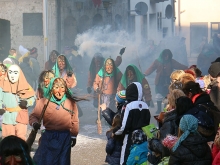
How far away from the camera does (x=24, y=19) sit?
1102 inches

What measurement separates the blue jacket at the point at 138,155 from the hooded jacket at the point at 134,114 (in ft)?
0.81

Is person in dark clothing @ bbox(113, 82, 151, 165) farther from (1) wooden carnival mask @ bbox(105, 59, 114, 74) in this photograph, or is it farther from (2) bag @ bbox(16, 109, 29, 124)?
(1) wooden carnival mask @ bbox(105, 59, 114, 74)

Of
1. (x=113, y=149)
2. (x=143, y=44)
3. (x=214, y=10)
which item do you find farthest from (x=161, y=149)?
(x=214, y=10)

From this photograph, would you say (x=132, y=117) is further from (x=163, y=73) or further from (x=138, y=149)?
(x=163, y=73)

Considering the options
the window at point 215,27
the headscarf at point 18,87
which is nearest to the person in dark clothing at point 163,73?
the headscarf at point 18,87

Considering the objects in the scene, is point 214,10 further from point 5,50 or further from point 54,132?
point 54,132

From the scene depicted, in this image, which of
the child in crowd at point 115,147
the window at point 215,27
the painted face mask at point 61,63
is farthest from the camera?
the window at point 215,27

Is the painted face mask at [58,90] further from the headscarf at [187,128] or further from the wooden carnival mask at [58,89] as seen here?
the headscarf at [187,128]

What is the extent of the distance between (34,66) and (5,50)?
1.94 metres

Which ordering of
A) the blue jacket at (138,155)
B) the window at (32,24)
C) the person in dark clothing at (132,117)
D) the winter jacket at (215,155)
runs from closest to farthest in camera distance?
1. the winter jacket at (215,155)
2. the blue jacket at (138,155)
3. the person in dark clothing at (132,117)
4. the window at (32,24)

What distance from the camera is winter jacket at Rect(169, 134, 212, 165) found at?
6816 mm

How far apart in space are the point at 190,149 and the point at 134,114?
71.8 inches

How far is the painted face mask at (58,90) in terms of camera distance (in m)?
8.77

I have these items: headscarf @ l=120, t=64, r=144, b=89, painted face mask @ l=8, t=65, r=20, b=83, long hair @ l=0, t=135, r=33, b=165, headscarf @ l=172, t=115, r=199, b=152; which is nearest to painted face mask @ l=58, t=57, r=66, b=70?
headscarf @ l=120, t=64, r=144, b=89
